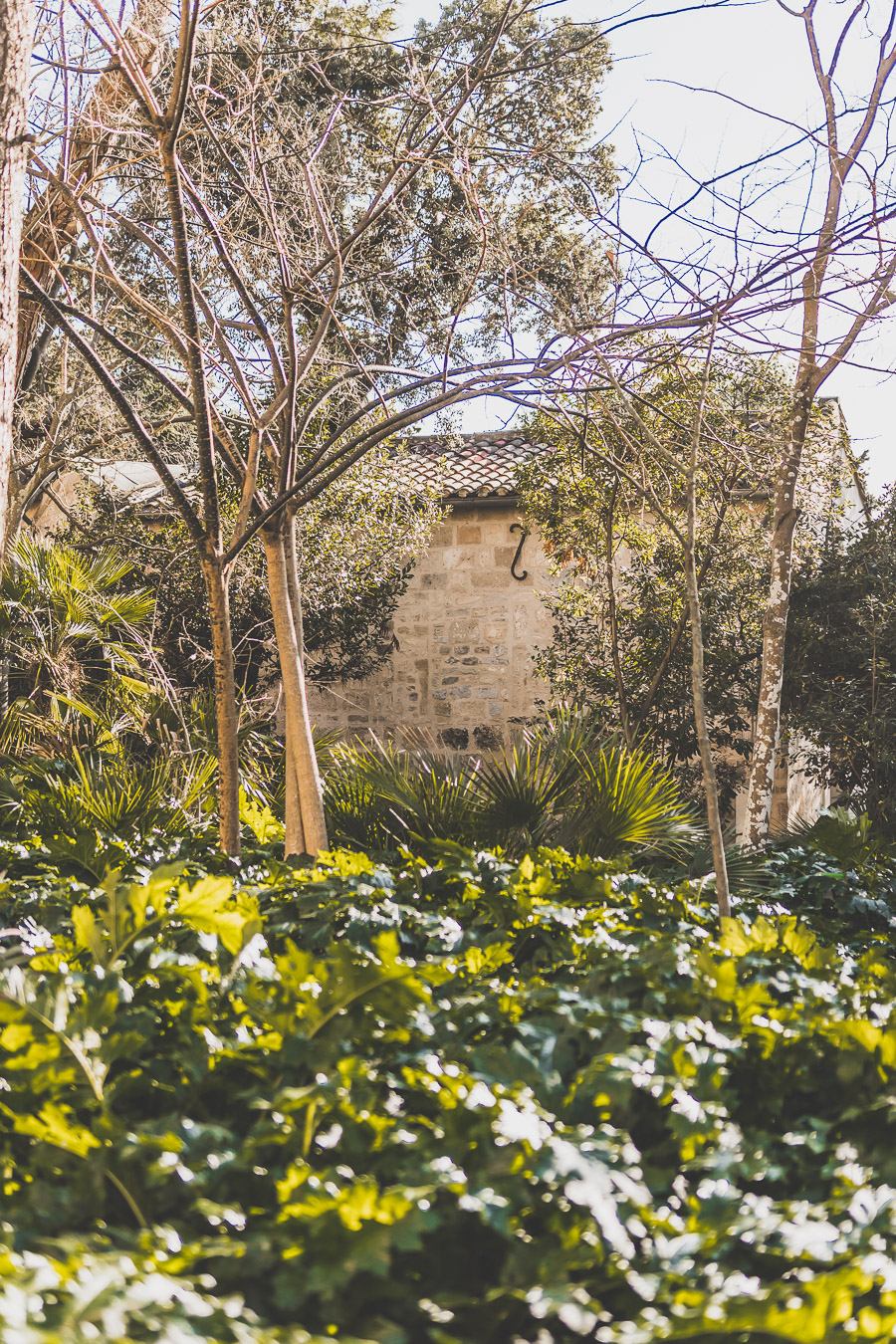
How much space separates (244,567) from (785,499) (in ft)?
14.0

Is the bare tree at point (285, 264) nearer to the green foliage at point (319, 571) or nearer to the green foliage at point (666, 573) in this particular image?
the green foliage at point (666, 573)

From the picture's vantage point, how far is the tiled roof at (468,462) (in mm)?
9344

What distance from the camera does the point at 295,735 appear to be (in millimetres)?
4215

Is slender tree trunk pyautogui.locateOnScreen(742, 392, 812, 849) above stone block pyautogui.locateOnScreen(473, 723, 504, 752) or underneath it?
above

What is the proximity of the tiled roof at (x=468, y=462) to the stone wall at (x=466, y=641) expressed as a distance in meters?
0.23

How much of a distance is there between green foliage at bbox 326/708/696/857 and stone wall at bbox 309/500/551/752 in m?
5.07

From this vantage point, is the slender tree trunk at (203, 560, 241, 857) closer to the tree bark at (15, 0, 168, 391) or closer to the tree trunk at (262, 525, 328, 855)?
the tree trunk at (262, 525, 328, 855)

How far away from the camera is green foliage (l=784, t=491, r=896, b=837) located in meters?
6.83

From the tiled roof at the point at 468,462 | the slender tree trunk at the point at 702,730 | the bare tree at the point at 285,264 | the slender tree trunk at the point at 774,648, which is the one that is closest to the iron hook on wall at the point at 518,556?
the tiled roof at the point at 468,462

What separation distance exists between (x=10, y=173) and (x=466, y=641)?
24.1 feet

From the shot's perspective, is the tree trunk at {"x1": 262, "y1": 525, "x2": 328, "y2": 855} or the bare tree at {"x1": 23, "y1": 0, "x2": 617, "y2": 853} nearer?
the bare tree at {"x1": 23, "y1": 0, "x2": 617, "y2": 853}

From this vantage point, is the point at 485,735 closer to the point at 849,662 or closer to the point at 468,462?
the point at 468,462

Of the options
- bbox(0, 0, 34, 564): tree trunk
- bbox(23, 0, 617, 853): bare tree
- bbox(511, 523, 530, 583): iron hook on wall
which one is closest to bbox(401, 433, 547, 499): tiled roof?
bbox(511, 523, 530, 583): iron hook on wall

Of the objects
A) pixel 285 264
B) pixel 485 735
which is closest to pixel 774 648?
pixel 285 264
